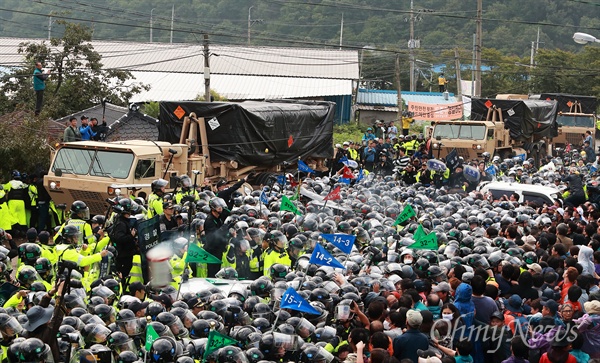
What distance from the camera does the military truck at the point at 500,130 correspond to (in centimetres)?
2983

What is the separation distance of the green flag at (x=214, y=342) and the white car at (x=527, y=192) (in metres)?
12.2

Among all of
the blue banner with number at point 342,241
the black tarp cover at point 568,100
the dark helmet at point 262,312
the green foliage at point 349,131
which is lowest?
the green foliage at point 349,131

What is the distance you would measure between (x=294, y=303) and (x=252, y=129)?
14.5 m

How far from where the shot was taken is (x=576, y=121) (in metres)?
42.1

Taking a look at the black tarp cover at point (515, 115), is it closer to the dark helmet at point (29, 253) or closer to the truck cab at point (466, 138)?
the truck cab at point (466, 138)

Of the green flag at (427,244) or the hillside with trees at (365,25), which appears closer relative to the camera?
the green flag at (427,244)

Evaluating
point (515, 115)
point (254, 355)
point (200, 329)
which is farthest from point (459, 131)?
point (254, 355)

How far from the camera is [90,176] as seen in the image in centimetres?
1847

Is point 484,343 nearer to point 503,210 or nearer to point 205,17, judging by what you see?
point 503,210

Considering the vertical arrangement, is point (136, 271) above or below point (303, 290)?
below

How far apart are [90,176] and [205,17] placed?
81151 millimetres

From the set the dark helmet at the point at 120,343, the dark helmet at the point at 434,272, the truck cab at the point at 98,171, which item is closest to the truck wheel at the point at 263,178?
the truck cab at the point at 98,171

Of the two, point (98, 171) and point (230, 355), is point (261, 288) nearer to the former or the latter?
point (230, 355)

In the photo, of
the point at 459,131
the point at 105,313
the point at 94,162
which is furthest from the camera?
the point at 459,131
